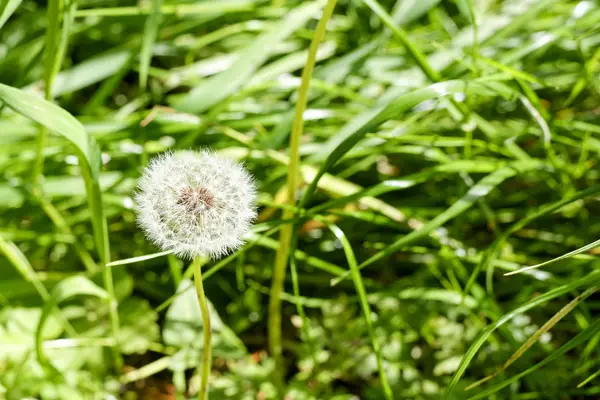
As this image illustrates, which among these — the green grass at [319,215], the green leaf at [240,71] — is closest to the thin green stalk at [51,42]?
the green grass at [319,215]

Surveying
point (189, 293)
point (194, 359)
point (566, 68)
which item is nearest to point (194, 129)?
point (189, 293)

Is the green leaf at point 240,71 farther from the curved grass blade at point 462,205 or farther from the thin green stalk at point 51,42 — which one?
the curved grass blade at point 462,205

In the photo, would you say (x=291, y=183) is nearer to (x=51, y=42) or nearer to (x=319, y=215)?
(x=319, y=215)

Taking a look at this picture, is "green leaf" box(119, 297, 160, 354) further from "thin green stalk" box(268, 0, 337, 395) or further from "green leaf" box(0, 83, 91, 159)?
"green leaf" box(0, 83, 91, 159)

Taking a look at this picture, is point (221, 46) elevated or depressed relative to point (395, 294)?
elevated

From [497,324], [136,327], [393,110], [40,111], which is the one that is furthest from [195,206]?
[136,327]

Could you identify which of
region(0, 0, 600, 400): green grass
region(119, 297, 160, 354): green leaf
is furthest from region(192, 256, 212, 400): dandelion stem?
region(119, 297, 160, 354): green leaf

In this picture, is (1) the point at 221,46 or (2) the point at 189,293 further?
(1) the point at 221,46

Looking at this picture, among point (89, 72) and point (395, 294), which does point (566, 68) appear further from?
point (89, 72)
